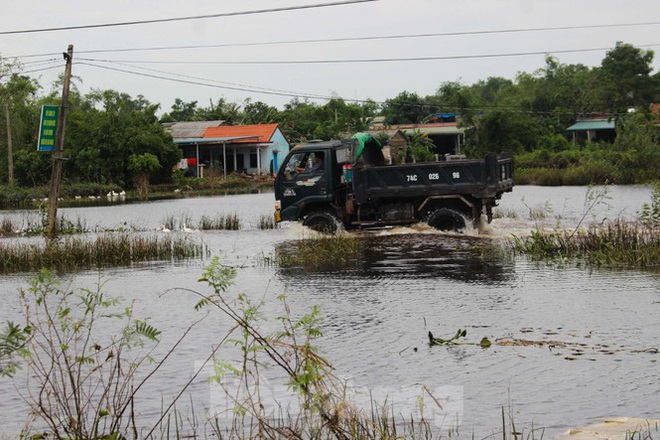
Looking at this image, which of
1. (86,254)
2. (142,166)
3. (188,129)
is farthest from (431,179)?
(188,129)

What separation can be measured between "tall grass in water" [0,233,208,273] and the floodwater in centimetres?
97

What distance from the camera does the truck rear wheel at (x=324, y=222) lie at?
75.5 ft

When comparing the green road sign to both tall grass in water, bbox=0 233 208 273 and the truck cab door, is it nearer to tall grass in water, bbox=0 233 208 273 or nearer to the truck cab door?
tall grass in water, bbox=0 233 208 273

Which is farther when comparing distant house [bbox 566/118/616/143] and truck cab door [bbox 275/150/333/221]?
distant house [bbox 566/118/616/143]

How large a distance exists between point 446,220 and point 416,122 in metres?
65.8

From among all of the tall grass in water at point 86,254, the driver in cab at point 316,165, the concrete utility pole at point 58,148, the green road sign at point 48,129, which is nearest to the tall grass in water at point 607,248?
the driver in cab at point 316,165

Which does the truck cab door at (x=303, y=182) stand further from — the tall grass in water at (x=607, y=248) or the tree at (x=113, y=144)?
the tree at (x=113, y=144)

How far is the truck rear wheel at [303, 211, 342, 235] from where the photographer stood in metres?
23.0

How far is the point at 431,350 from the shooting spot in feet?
33.5

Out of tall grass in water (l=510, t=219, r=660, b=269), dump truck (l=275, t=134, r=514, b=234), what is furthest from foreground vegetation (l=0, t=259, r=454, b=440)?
dump truck (l=275, t=134, r=514, b=234)

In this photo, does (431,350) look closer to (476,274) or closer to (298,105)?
(476,274)

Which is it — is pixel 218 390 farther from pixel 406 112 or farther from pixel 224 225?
pixel 406 112

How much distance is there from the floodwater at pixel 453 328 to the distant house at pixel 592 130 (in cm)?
5560

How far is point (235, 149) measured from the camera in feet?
234
